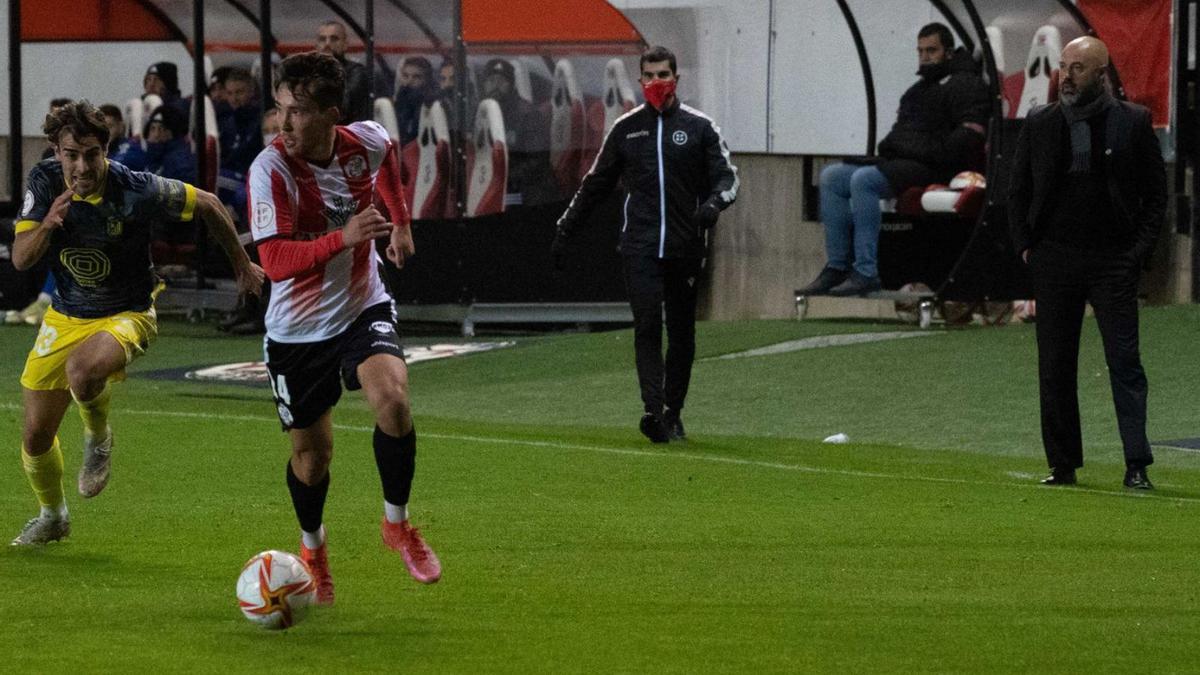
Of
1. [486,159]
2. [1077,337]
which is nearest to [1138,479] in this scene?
[1077,337]

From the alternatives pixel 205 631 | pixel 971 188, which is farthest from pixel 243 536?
pixel 971 188

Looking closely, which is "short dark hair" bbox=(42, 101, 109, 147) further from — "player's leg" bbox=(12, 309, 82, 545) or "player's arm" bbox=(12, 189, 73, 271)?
"player's leg" bbox=(12, 309, 82, 545)

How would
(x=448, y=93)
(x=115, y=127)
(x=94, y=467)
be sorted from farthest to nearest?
(x=115, y=127) → (x=448, y=93) → (x=94, y=467)

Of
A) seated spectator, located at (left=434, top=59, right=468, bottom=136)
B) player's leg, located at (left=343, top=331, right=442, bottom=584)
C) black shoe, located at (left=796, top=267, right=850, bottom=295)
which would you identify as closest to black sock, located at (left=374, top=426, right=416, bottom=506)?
player's leg, located at (left=343, top=331, right=442, bottom=584)

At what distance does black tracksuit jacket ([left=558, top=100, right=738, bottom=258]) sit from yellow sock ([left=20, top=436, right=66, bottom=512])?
470 centimetres

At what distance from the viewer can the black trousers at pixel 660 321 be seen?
12844 millimetres

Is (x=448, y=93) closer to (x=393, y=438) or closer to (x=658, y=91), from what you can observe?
(x=658, y=91)

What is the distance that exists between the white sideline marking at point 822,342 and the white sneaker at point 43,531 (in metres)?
8.55

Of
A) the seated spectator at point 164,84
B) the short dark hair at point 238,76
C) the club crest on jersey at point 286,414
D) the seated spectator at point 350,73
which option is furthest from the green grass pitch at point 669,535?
the seated spectator at point 164,84

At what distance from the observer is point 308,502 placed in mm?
7520

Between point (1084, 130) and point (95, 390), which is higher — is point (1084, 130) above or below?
above

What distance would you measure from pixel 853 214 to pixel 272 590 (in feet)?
41.7

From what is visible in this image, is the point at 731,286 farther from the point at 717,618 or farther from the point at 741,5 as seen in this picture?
the point at 717,618

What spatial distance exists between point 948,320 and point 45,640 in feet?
43.4
